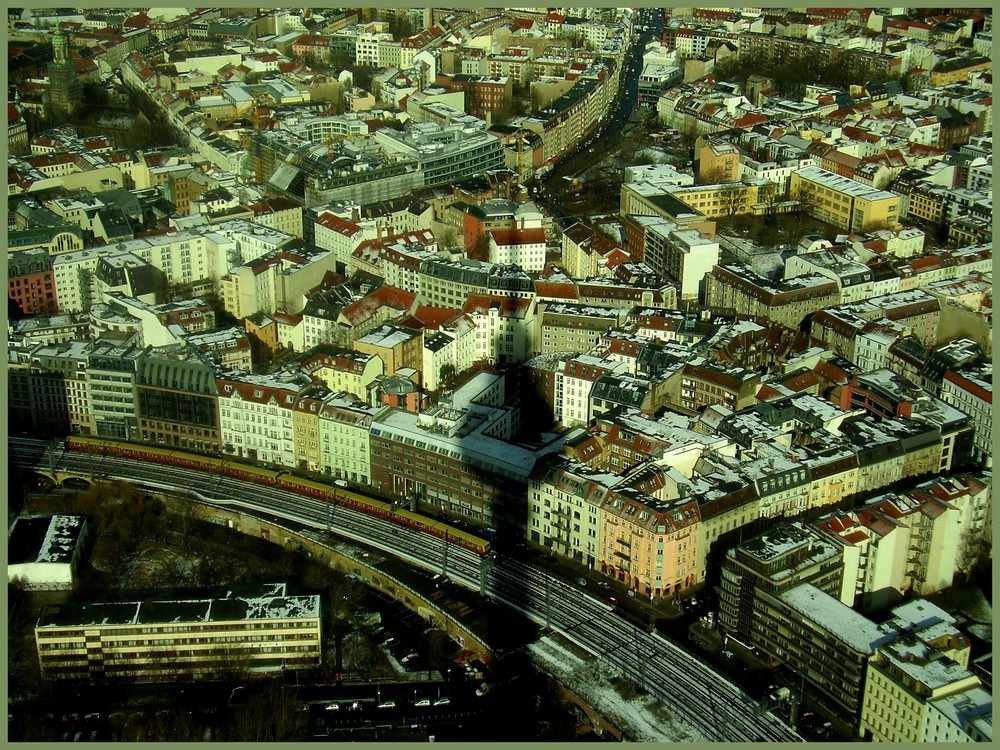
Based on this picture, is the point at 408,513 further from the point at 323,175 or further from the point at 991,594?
the point at 323,175

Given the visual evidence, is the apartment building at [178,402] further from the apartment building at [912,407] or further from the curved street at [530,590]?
the apartment building at [912,407]

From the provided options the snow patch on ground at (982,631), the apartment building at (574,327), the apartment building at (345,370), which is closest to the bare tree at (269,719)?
the apartment building at (345,370)

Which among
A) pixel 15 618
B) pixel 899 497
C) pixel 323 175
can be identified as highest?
pixel 323 175

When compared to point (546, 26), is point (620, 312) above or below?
below

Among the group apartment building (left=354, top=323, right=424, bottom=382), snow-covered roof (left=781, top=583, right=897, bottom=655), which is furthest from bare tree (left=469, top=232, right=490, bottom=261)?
snow-covered roof (left=781, top=583, right=897, bottom=655)

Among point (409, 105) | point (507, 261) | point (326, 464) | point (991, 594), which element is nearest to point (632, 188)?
point (507, 261)

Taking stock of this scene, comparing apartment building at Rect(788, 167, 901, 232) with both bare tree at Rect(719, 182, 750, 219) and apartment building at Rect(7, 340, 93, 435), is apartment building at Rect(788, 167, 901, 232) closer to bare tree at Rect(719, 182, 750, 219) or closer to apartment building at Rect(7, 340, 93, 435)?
bare tree at Rect(719, 182, 750, 219)
